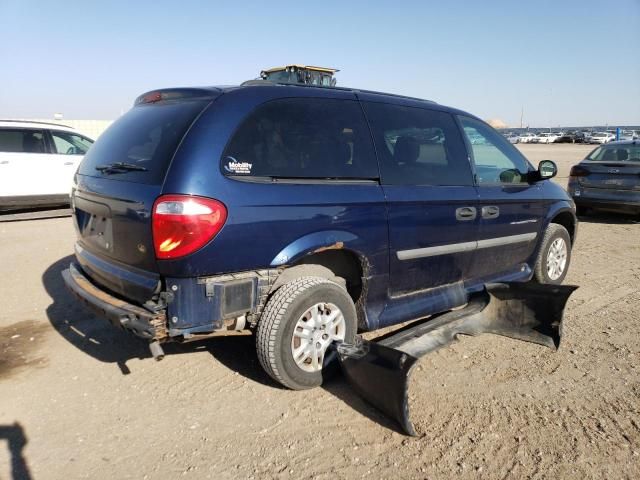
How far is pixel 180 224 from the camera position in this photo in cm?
265

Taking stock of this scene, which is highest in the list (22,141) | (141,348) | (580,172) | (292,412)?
(22,141)

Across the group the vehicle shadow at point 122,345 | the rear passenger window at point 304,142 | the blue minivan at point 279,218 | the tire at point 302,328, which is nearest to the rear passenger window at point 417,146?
the blue minivan at point 279,218

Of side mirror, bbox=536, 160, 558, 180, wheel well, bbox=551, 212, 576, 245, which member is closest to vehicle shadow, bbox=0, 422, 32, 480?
side mirror, bbox=536, 160, 558, 180

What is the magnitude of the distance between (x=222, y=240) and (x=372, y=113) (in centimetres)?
158

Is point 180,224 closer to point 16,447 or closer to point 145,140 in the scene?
point 145,140

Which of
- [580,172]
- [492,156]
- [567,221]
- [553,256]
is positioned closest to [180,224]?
[492,156]

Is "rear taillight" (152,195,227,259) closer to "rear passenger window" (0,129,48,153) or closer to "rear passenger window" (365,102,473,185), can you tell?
"rear passenger window" (365,102,473,185)

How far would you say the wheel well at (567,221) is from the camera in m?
5.44

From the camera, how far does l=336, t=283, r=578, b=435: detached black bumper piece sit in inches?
112

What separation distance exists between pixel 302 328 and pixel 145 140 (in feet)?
5.05

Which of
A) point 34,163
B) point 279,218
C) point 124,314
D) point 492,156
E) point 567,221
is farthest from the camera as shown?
point 34,163

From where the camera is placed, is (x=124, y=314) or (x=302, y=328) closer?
(x=124, y=314)

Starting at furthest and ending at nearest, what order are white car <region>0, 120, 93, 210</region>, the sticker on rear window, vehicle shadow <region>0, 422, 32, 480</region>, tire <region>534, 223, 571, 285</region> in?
white car <region>0, 120, 93, 210</region> → tire <region>534, 223, 571, 285</region> → the sticker on rear window → vehicle shadow <region>0, 422, 32, 480</region>

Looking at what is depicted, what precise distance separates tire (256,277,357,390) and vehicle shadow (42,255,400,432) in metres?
0.22
